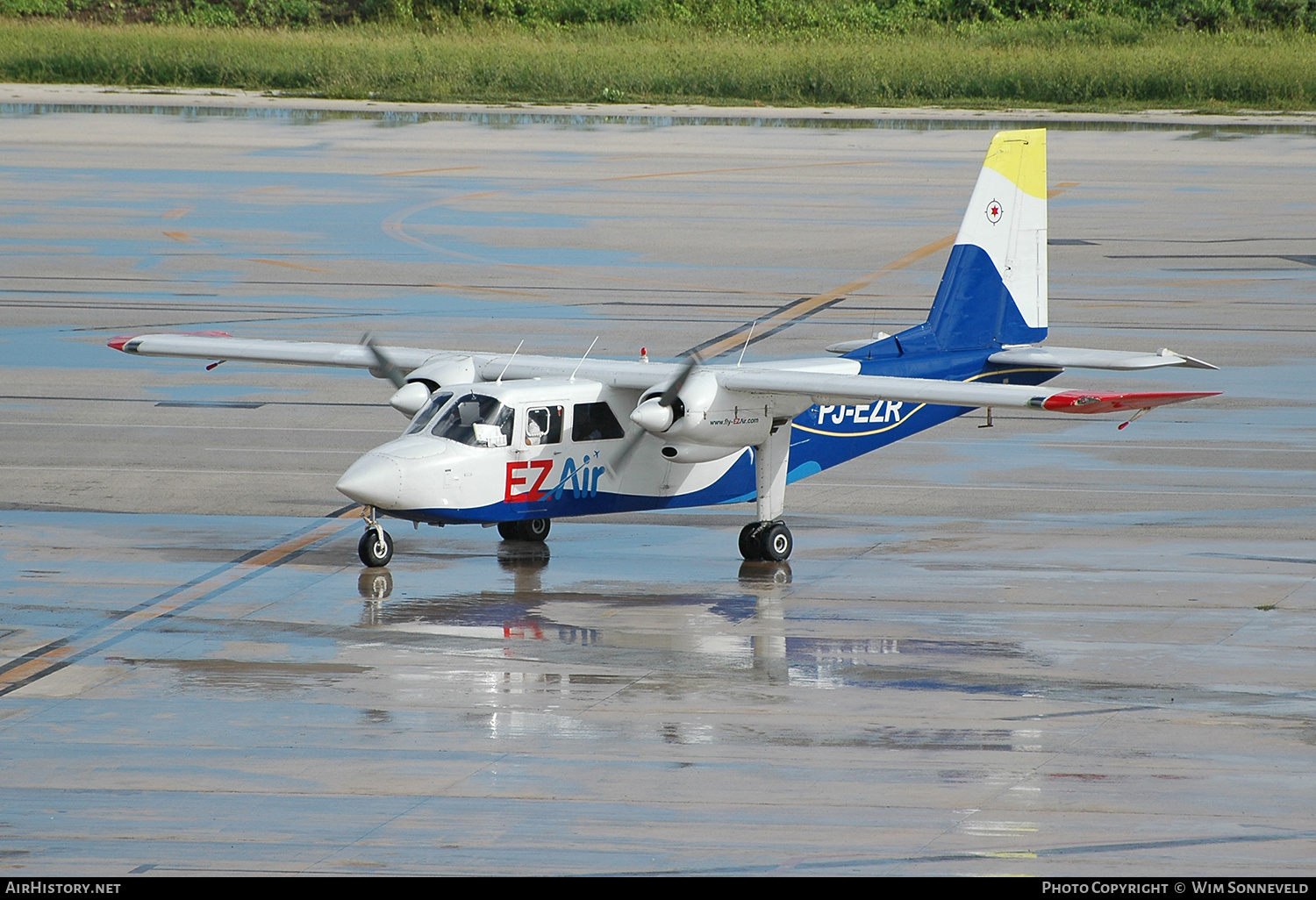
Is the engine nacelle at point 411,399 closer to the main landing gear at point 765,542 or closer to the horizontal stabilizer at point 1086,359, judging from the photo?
the main landing gear at point 765,542

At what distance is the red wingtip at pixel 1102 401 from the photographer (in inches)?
770

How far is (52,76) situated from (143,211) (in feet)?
119

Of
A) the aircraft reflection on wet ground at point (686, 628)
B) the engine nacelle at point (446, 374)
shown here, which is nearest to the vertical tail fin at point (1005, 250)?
the aircraft reflection on wet ground at point (686, 628)

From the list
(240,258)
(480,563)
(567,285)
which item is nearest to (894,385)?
(480,563)

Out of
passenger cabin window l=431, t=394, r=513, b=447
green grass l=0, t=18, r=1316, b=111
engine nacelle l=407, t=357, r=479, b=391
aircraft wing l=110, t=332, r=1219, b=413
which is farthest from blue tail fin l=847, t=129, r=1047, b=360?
green grass l=0, t=18, r=1316, b=111

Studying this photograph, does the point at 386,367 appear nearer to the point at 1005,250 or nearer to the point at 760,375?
the point at 760,375

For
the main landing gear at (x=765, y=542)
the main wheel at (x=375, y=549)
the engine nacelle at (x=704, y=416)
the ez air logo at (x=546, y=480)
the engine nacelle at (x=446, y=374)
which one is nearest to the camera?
the engine nacelle at (x=704, y=416)

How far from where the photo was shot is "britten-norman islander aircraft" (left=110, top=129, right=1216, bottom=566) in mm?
20797

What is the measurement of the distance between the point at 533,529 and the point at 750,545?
2.77 metres

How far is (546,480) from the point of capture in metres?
21.6

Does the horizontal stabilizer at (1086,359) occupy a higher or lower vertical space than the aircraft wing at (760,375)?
lower

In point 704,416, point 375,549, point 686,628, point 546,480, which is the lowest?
point 686,628

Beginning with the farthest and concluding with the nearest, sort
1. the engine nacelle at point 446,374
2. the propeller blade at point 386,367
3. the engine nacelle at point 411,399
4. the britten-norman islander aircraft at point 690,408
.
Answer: the propeller blade at point 386,367
the engine nacelle at point 446,374
the engine nacelle at point 411,399
the britten-norman islander aircraft at point 690,408

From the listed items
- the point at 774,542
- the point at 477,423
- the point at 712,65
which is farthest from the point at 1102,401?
the point at 712,65
